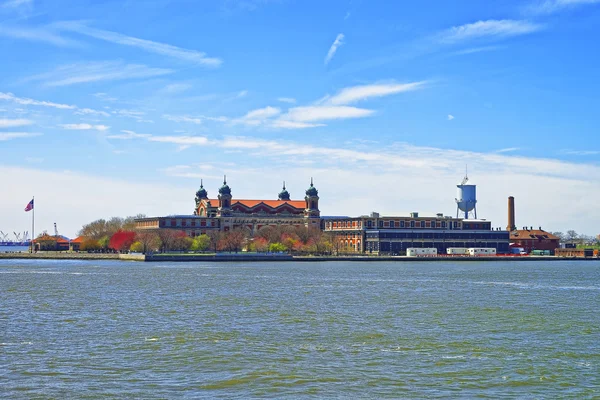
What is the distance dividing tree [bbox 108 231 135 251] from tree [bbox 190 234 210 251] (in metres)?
12.7

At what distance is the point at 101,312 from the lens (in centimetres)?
4791

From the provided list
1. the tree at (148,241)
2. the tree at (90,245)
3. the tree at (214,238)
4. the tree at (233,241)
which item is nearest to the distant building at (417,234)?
the tree at (233,241)

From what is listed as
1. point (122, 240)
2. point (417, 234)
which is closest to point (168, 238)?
point (122, 240)

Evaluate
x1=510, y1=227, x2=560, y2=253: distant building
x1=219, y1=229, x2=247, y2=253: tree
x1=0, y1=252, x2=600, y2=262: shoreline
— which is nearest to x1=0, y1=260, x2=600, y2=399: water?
x1=0, y1=252, x2=600, y2=262: shoreline

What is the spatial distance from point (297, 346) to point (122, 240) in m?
149

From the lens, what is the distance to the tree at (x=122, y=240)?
6944 inches

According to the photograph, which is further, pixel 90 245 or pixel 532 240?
pixel 532 240

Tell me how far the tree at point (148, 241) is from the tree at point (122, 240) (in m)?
1.49

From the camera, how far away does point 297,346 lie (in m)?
34.2

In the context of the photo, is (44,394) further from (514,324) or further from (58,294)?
(58,294)

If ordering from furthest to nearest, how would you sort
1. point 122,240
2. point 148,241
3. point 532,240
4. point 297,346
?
point 532,240 → point 122,240 → point 148,241 → point 297,346

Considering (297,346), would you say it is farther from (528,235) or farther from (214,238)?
(528,235)

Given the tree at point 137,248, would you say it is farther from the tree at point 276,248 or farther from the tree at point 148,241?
the tree at point 276,248

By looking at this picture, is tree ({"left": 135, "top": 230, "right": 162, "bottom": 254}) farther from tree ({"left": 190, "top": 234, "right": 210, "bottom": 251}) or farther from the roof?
the roof
